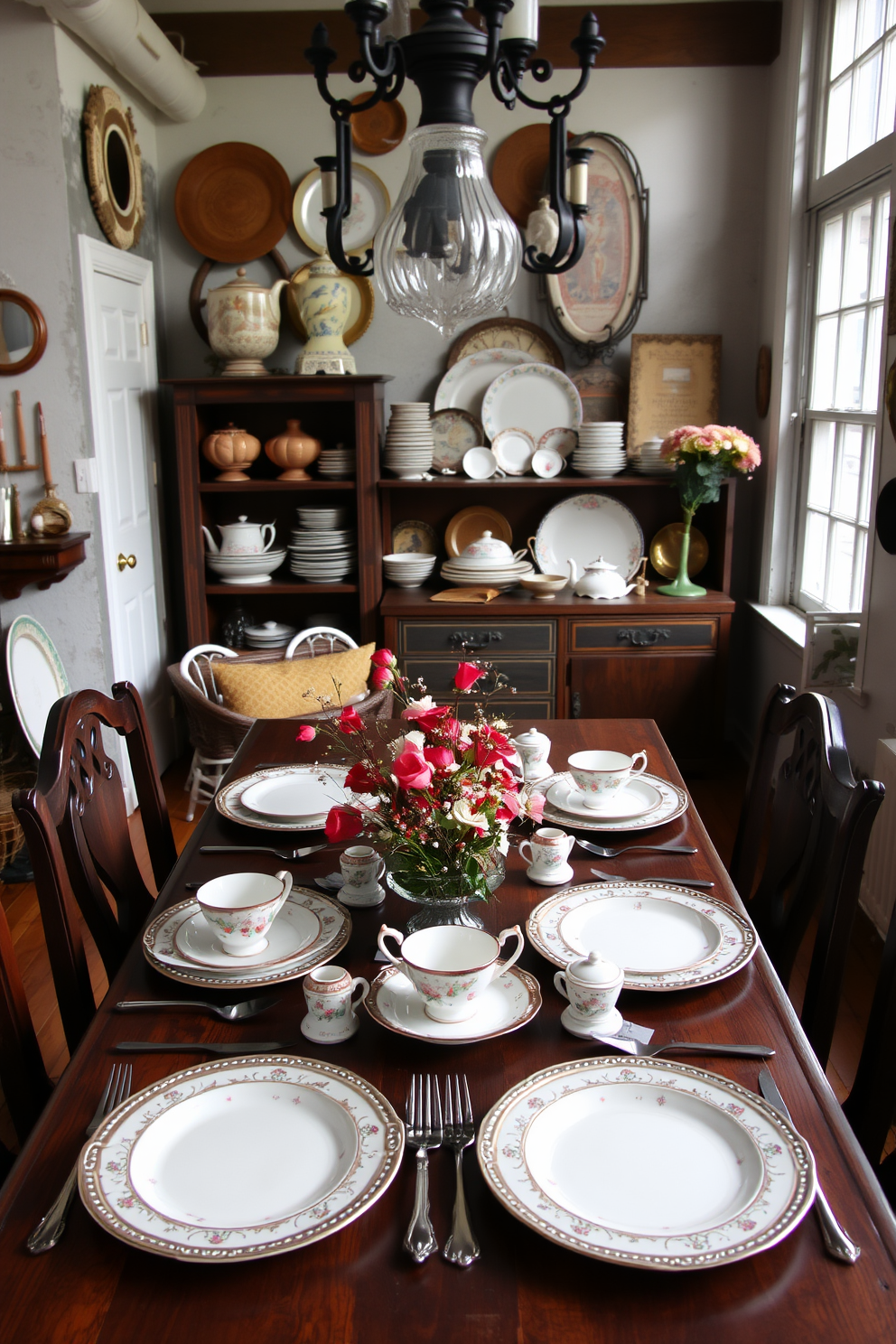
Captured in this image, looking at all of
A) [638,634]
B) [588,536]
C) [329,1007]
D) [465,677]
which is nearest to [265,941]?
[329,1007]

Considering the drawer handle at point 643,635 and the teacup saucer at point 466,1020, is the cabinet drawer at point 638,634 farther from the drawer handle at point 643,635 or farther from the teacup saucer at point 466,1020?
the teacup saucer at point 466,1020

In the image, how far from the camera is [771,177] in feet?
12.7

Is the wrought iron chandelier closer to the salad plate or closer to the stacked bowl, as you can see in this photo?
the salad plate

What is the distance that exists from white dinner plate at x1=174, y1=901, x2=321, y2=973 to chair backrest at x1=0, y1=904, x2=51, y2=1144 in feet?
0.67

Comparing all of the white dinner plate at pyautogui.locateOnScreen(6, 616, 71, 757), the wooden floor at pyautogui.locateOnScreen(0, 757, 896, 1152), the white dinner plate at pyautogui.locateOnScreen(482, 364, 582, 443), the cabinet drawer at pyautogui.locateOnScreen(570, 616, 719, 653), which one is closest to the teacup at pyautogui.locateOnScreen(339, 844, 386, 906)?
the wooden floor at pyautogui.locateOnScreen(0, 757, 896, 1152)

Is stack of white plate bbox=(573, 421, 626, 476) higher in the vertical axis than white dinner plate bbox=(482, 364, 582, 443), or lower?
lower

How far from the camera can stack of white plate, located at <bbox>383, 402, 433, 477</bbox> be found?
3.88m

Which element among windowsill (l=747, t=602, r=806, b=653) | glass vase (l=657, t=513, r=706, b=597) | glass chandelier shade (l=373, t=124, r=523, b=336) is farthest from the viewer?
glass vase (l=657, t=513, r=706, b=597)

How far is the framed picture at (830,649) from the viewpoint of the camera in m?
3.03

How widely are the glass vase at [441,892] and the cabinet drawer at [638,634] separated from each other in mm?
2386

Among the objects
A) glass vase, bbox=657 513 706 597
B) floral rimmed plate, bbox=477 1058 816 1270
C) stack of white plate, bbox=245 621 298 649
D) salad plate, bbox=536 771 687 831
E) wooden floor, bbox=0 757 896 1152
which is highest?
glass vase, bbox=657 513 706 597

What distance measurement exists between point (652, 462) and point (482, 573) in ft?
2.44

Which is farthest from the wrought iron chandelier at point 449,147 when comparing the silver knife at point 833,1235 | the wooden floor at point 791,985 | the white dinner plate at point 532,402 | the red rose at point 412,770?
the white dinner plate at point 532,402

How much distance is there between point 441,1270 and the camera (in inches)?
35.8
